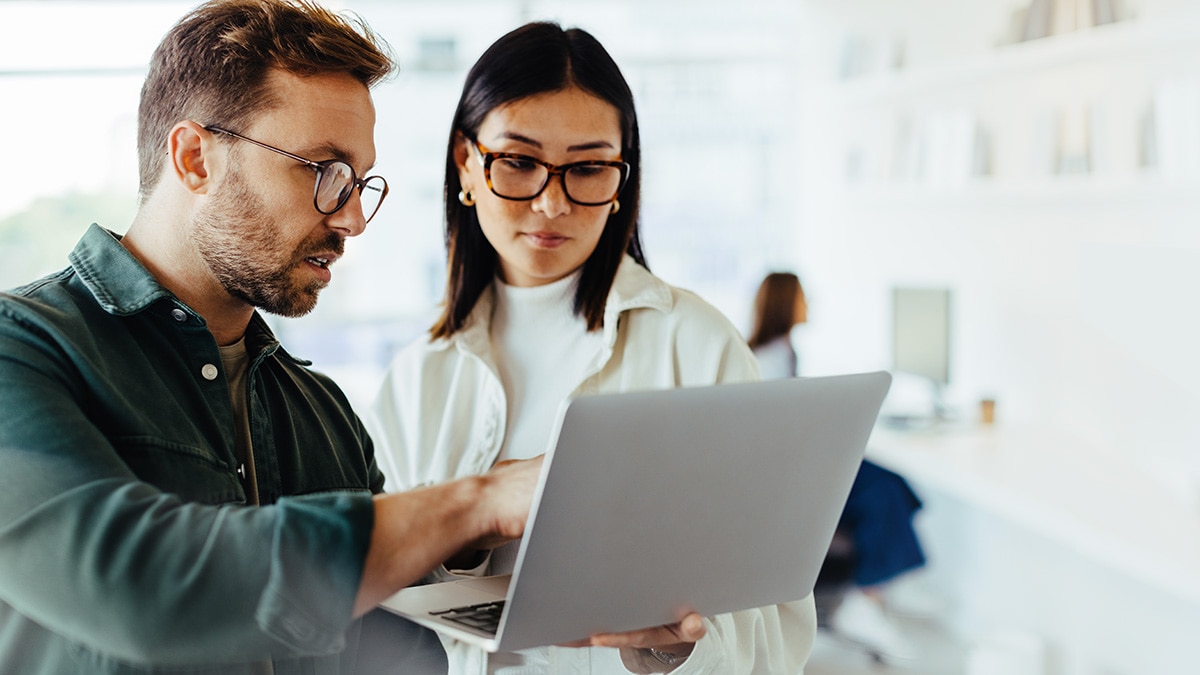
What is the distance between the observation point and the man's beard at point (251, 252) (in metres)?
0.87

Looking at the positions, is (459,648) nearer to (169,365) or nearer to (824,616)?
(169,365)

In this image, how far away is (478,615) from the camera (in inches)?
35.6

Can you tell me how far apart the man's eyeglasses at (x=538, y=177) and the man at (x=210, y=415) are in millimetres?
272

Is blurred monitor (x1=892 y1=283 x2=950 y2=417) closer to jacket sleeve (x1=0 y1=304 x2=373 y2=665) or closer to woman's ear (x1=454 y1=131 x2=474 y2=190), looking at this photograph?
woman's ear (x1=454 y1=131 x2=474 y2=190)

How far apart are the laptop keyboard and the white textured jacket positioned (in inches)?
12.0

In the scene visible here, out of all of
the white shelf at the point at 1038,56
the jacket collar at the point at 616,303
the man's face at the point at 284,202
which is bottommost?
the jacket collar at the point at 616,303

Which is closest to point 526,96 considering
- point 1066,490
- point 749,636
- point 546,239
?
point 546,239

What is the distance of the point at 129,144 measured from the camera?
102 centimetres

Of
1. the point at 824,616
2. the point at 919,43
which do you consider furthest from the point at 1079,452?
the point at 919,43

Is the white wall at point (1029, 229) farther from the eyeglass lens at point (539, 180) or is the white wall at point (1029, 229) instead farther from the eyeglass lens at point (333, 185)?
the eyeglass lens at point (333, 185)

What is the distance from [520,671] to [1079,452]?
7.68ft

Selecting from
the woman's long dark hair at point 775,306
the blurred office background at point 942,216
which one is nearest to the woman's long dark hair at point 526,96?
the blurred office background at point 942,216

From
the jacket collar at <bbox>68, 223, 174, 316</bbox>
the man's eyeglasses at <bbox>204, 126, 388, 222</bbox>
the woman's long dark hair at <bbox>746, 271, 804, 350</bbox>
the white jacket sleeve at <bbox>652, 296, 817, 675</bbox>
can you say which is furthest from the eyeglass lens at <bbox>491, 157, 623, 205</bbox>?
the woman's long dark hair at <bbox>746, 271, 804, 350</bbox>

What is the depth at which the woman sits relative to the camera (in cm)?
122
